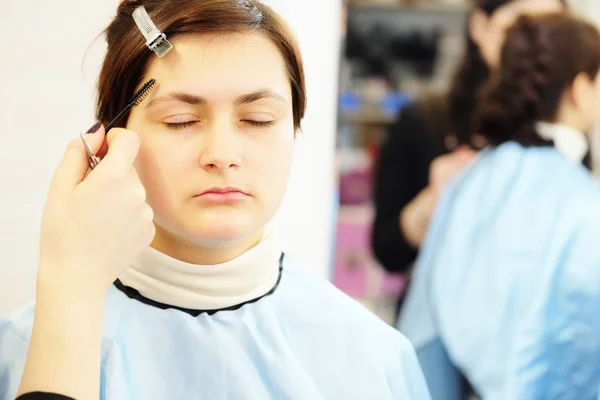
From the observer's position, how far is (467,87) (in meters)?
1.66

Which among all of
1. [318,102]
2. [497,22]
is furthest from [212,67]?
[497,22]

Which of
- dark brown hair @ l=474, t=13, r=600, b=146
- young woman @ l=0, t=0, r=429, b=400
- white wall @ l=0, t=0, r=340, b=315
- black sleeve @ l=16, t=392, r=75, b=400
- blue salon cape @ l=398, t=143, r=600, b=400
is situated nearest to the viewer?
black sleeve @ l=16, t=392, r=75, b=400

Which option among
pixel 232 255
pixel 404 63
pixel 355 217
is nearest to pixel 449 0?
pixel 404 63

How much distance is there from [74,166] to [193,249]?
0.72 ft

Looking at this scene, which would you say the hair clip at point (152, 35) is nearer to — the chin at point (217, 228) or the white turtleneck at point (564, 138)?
the chin at point (217, 228)

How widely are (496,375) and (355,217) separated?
0.53 metres

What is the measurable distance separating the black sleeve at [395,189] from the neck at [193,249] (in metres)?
0.87

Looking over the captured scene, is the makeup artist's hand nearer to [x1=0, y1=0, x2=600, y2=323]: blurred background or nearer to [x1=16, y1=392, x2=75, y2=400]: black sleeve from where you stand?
[x1=16, y1=392, x2=75, y2=400]: black sleeve

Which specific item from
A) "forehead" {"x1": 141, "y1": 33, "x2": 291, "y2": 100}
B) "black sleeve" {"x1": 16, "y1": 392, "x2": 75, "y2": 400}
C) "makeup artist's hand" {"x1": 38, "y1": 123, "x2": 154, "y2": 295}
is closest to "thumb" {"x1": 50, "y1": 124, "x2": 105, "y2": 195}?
"makeup artist's hand" {"x1": 38, "y1": 123, "x2": 154, "y2": 295}

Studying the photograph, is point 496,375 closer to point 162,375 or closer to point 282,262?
point 282,262

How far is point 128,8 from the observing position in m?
0.89

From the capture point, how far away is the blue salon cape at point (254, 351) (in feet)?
2.71

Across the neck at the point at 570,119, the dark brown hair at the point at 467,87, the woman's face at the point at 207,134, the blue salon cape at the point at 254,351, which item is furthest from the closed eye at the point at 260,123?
the neck at the point at 570,119

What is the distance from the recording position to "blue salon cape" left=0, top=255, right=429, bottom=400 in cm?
82
